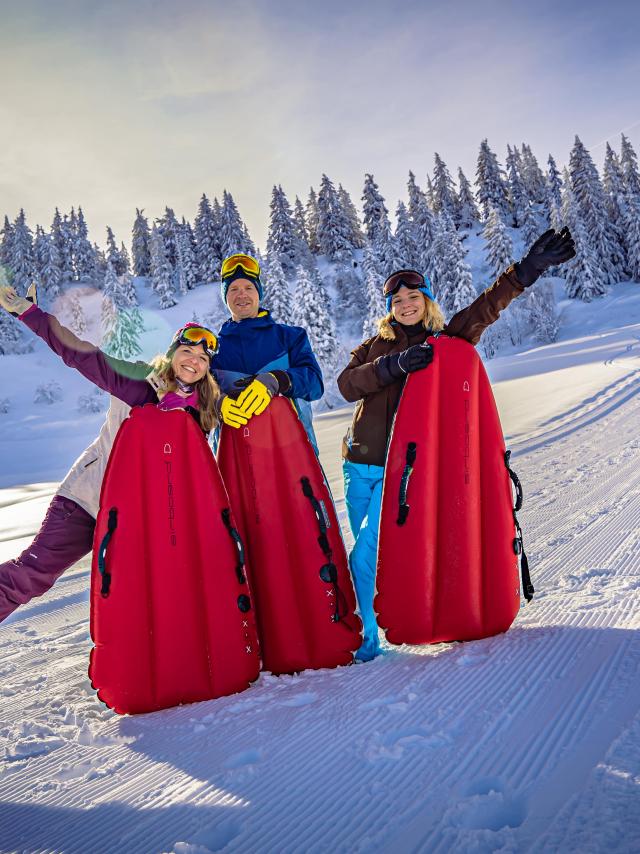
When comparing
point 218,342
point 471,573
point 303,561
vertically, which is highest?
point 218,342

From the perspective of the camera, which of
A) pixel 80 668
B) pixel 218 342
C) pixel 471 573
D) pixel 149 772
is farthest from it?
pixel 218 342

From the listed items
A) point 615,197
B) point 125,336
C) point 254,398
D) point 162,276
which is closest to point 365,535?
point 254,398

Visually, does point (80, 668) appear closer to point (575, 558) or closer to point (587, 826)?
point (587, 826)

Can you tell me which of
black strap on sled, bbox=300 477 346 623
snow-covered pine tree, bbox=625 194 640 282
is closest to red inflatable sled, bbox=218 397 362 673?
black strap on sled, bbox=300 477 346 623

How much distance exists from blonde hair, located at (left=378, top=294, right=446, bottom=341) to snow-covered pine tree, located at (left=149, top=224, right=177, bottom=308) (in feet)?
185

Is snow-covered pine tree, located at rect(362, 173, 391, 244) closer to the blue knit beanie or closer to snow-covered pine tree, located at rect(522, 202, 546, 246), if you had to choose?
snow-covered pine tree, located at rect(522, 202, 546, 246)

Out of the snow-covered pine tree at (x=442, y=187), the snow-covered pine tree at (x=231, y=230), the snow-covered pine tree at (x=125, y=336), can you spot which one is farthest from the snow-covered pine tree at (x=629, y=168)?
the snow-covered pine tree at (x=125, y=336)

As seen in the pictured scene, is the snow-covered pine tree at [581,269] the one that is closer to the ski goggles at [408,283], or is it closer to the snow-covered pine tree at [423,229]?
the snow-covered pine tree at [423,229]

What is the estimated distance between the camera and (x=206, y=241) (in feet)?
197

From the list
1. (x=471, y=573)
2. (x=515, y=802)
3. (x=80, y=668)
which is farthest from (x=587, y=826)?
(x=80, y=668)

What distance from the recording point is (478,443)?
3275 millimetres

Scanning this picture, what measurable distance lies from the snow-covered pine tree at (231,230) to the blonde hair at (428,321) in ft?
190

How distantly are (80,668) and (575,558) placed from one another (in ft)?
11.6

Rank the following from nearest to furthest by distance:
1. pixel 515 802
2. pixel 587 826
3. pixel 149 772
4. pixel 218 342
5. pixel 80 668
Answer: pixel 587 826 → pixel 515 802 → pixel 149 772 → pixel 80 668 → pixel 218 342
